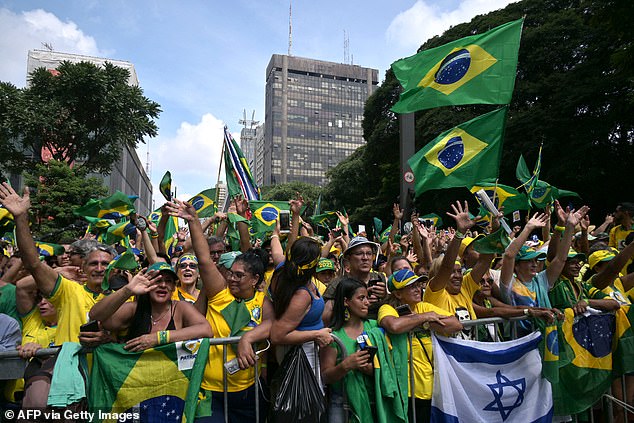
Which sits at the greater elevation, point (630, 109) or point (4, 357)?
point (630, 109)

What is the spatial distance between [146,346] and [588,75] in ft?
67.1

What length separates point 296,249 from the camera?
3264 mm

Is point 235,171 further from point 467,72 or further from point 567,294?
point 567,294

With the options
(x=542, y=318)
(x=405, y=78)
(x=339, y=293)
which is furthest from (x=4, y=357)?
(x=405, y=78)

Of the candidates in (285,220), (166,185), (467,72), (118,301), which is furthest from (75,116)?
(118,301)

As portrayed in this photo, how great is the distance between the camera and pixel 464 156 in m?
6.16

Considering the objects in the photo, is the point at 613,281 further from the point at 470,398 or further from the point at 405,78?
the point at 405,78

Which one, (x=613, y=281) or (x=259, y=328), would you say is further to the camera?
(x=613, y=281)

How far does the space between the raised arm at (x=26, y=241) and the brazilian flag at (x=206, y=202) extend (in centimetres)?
530

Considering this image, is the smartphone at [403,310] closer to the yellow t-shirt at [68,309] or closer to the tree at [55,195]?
the yellow t-shirt at [68,309]

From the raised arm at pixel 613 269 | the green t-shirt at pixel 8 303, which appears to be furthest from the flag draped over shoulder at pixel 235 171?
the raised arm at pixel 613 269

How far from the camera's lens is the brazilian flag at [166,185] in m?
5.42

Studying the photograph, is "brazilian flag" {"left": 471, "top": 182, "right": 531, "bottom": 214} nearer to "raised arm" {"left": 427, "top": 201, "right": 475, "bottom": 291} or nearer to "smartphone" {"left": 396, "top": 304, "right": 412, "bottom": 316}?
"raised arm" {"left": 427, "top": 201, "right": 475, "bottom": 291}

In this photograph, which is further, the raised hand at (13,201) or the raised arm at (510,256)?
the raised arm at (510,256)
